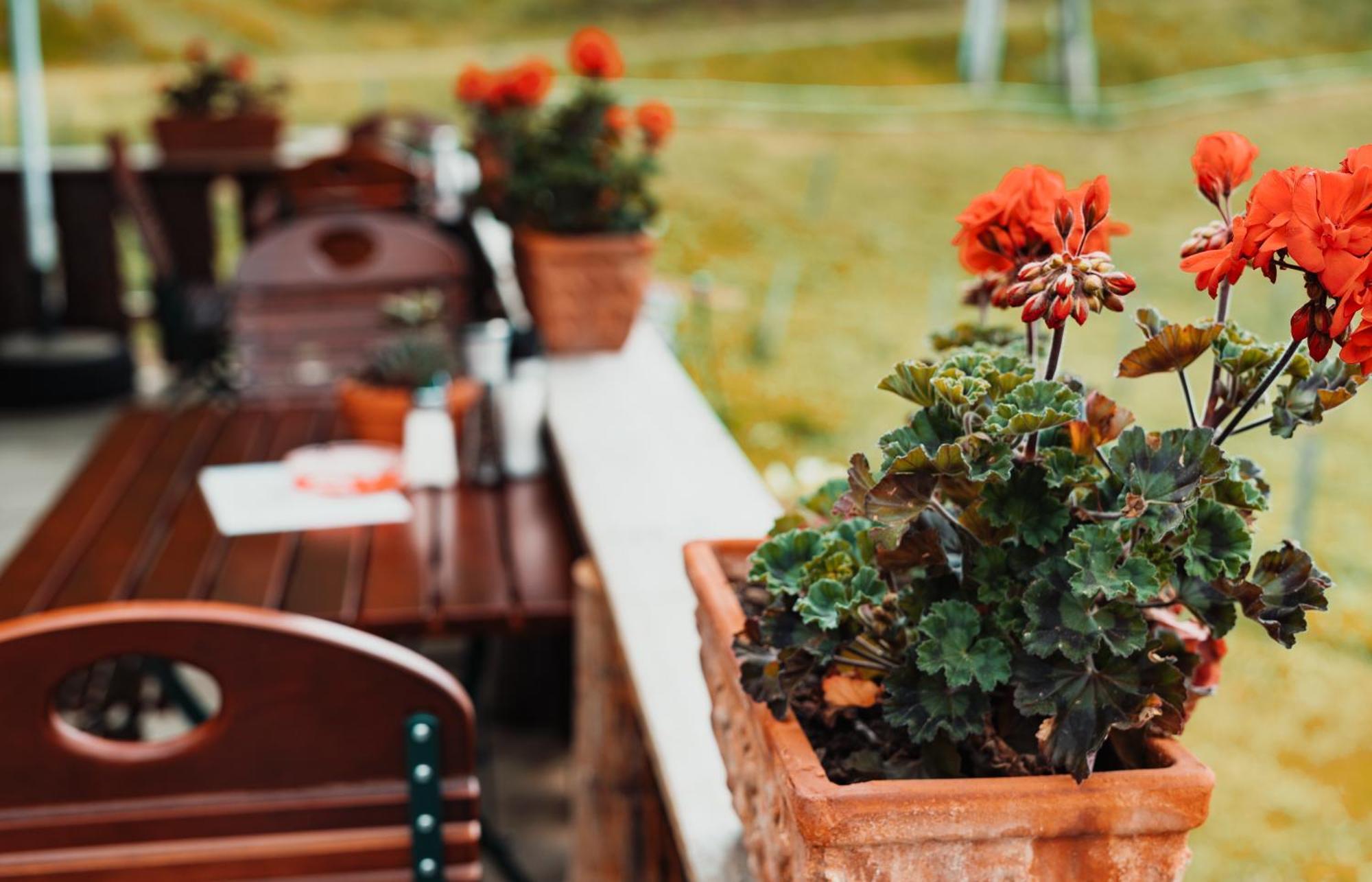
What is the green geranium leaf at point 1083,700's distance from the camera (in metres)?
0.61

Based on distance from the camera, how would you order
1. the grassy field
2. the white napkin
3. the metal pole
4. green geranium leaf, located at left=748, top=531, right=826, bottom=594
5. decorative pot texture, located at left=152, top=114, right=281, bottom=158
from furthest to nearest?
decorative pot texture, located at left=152, top=114, right=281, bottom=158 → the metal pole → the grassy field → the white napkin → green geranium leaf, located at left=748, top=531, right=826, bottom=594

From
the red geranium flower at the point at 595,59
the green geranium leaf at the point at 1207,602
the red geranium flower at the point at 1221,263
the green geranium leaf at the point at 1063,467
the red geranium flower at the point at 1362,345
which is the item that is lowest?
the green geranium leaf at the point at 1207,602

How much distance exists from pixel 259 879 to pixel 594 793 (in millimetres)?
655

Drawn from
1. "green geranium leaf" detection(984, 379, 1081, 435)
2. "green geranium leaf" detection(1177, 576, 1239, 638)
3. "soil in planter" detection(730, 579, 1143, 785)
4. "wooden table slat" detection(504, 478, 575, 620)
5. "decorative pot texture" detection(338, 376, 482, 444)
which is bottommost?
"wooden table slat" detection(504, 478, 575, 620)

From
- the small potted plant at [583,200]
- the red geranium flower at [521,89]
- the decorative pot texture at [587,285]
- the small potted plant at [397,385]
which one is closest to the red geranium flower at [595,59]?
the small potted plant at [583,200]

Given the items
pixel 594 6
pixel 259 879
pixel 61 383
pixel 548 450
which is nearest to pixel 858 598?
pixel 259 879

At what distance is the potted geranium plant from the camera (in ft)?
1.97

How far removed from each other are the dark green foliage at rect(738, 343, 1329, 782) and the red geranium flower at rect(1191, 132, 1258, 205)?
0.22 ft

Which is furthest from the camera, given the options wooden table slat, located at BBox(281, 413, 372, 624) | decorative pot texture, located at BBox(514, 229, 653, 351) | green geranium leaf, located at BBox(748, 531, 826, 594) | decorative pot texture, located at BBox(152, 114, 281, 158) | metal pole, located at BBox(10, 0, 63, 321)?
decorative pot texture, located at BBox(152, 114, 281, 158)

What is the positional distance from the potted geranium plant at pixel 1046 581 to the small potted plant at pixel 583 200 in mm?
1666

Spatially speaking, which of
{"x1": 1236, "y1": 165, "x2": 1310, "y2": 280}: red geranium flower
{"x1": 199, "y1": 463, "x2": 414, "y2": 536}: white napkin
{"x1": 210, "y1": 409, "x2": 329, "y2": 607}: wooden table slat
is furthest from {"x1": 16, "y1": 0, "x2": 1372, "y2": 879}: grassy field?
{"x1": 1236, "y1": 165, "x2": 1310, "y2": 280}: red geranium flower

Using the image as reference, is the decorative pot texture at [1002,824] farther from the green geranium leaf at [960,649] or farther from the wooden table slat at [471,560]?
the wooden table slat at [471,560]

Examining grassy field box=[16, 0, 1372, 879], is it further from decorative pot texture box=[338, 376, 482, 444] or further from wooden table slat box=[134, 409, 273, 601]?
wooden table slat box=[134, 409, 273, 601]

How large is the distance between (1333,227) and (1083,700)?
0.22 meters
